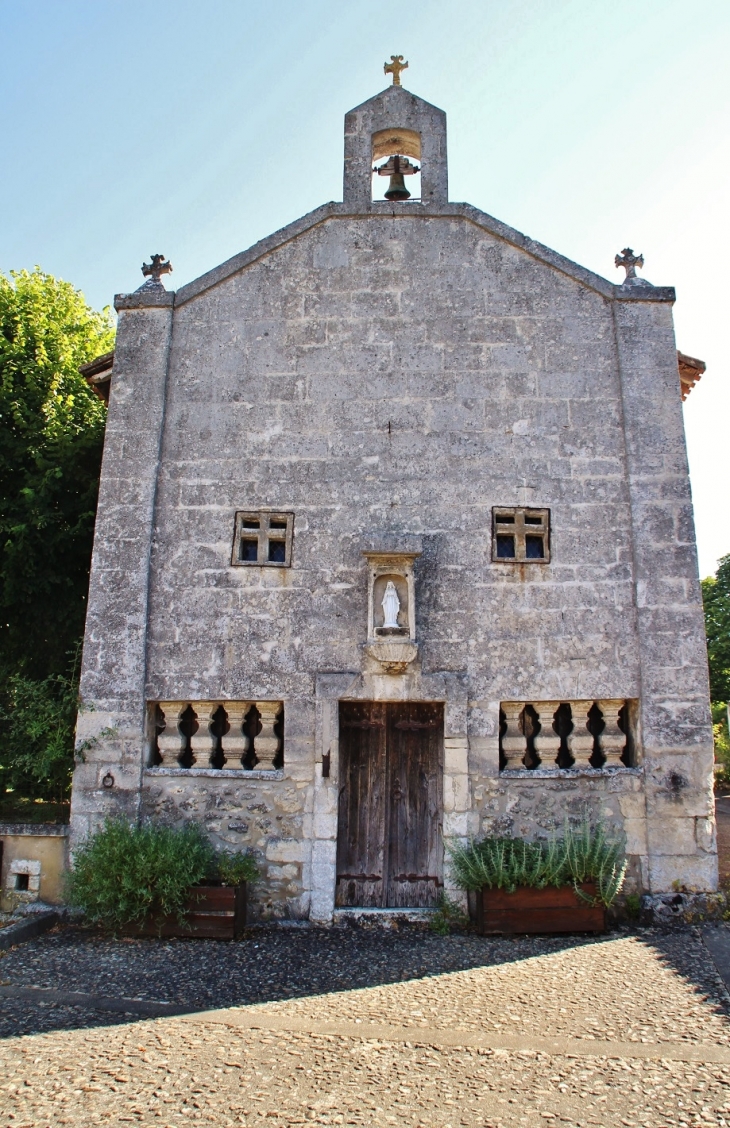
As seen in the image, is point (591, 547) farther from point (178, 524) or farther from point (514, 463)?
point (178, 524)

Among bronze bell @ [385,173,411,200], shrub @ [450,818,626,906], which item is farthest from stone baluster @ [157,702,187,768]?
bronze bell @ [385,173,411,200]

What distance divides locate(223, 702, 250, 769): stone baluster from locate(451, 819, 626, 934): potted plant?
7.13ft

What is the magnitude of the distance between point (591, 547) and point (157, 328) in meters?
4.88

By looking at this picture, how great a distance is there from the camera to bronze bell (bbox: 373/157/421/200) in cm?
874

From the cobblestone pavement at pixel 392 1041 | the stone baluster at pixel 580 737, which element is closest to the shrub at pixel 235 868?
the cobblestone pavement at pixel 392 1041

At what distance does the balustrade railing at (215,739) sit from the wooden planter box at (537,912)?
2.26 m

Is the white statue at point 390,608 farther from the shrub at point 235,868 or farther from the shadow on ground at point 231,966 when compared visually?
the shadow on ground at point 231,966

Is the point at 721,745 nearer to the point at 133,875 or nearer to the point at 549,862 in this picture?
the point at 549,862

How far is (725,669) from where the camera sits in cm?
1878

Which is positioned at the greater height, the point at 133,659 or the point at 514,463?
the point at 514,463

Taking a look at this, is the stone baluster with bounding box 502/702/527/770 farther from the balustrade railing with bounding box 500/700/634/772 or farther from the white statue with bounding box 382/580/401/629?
the white statue with bounding box 382/580/401/629

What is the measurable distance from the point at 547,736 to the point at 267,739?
8.49ft

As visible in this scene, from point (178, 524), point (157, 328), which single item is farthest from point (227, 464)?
point (157, 328)

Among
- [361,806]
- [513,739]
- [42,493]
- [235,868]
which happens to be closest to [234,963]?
[235,868]
